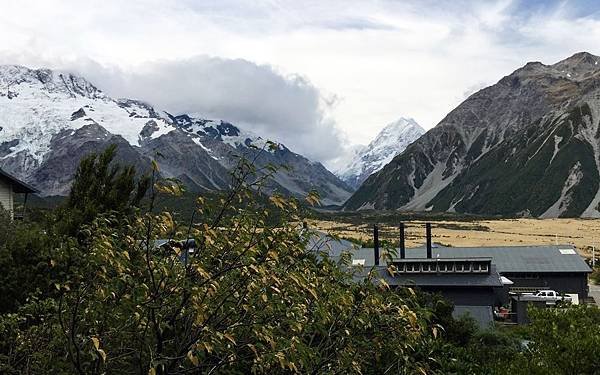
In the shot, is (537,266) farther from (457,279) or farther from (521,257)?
(457,279)

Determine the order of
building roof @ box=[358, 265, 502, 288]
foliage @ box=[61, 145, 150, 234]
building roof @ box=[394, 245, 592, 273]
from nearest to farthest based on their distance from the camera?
foliage @ box=[61, 145, 150, 234], building roof @ box=[358, 265, 502, 288], building roof @ box=[394, 245, 592, 273]

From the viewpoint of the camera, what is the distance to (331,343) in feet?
31.1

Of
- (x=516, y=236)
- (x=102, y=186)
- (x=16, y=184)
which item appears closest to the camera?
(x=102, y=186)

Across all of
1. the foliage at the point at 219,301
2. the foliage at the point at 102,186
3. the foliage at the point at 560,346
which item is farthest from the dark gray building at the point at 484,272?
the foliage at the point at 219,301

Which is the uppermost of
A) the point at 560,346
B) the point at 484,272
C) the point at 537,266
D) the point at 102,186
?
the point at 102,186

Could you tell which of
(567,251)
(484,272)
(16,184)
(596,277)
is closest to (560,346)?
(16,184)

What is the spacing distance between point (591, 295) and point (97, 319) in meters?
71.8

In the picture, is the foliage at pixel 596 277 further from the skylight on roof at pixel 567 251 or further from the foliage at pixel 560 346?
the foliage at pixel 560 346

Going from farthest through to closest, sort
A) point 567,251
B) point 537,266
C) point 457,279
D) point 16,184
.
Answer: point 567,251
point 537,266
point 457,279
point 16,184

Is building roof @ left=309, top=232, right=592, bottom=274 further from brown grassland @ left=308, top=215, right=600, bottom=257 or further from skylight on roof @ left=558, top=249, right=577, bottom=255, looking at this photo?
brown grassland @ left=308, top=215, right=600, bottom=257

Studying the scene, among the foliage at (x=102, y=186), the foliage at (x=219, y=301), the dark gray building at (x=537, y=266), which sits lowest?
the dark gray building at (x=537, y=266)

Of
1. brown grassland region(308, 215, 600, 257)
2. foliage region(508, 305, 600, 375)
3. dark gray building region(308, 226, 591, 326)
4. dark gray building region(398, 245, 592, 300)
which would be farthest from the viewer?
brown grassland region(308, 215, 600, 257)

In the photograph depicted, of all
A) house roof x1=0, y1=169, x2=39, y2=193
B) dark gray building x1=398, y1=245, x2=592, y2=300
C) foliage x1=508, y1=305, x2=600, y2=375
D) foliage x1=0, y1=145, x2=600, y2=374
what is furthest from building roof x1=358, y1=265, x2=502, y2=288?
foliage x1=0, y1=145, x2=600, y2=374

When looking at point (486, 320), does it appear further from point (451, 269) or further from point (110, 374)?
point (110, 374)
